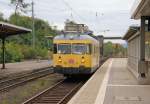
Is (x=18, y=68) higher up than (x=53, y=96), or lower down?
higher up

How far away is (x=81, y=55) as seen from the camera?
2912 cm

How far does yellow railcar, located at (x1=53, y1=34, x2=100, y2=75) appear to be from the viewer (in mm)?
28906

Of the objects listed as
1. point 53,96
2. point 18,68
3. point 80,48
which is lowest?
point 53,96

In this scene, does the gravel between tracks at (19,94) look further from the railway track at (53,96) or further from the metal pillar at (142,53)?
the metal pillar at (142,53)

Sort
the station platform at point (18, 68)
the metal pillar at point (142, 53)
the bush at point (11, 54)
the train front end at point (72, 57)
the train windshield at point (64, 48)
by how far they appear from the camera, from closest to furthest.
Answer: the metal pillar at point (142, 53), the train front end at point (72, 57), the train windshield at point (64, 48), the station platform at point (18, 68), the bush at point (11, 54)

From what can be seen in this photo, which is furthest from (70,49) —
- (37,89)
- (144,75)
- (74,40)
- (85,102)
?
(85,102)

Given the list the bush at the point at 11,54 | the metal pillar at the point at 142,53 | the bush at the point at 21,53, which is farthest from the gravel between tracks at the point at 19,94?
the bush at the point at 21,53

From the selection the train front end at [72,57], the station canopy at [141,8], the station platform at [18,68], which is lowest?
the station platform at [18,68]

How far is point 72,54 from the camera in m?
29.1

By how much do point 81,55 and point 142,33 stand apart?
7681 mm

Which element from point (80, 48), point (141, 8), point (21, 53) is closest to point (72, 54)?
point (80, 48)

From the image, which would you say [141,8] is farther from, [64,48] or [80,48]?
[64,48]

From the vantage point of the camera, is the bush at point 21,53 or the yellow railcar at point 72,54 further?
the bush at point 21,53

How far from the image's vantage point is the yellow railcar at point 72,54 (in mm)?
28906
